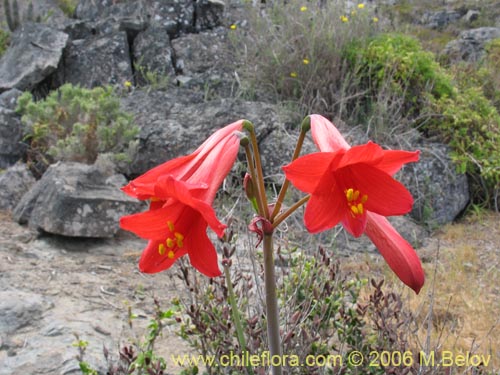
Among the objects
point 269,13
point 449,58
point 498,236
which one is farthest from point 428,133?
point 449,58

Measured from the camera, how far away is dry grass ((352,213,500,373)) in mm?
2861

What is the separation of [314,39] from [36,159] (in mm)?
3300

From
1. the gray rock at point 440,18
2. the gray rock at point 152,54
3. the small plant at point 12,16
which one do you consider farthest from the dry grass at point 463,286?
the gray rock at point 440,18

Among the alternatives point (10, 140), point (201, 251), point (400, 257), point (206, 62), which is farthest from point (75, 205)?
point (206, 62)

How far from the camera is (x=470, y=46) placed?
30.9 ft

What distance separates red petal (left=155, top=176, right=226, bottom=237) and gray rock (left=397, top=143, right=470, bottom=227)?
437cm

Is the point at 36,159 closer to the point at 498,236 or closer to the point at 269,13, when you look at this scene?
the point at 269,13

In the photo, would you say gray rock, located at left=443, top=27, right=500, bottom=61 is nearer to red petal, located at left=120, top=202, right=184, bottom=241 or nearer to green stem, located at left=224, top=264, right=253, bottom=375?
green stem, located at left=224, top=264, right=253, bottom=375

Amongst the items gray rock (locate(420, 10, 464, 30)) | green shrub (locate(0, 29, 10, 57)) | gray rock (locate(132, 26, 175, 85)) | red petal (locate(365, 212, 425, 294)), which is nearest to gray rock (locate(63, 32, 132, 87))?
gray rock (locate(132, 26, 175, 85))

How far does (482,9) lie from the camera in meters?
13.9

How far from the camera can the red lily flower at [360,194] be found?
3.39 feet

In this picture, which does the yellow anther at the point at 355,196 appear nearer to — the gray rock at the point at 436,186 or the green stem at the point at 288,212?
the green stem at the point at 288,212

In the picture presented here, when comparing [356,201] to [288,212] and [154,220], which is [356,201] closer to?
[288,212]

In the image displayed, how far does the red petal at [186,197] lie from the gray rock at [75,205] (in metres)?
3.10
